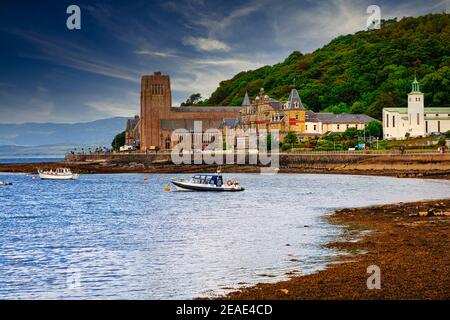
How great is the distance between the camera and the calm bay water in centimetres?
2514

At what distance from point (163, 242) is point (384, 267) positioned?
1396cm

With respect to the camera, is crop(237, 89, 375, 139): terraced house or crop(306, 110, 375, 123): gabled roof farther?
crop(306, 110, 375, 123): gabled roof

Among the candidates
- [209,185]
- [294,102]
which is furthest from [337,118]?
[209,185]

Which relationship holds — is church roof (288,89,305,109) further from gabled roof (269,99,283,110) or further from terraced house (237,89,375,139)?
gabled roof (269,99,283,110)

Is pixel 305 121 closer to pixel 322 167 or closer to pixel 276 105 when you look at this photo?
pixel 276 105

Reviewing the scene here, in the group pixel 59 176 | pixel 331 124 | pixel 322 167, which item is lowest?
pixel 59 176

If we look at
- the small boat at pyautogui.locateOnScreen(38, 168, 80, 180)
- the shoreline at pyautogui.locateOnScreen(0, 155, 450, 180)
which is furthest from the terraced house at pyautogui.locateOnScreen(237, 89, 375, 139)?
the small boat at pyautogui.locateOnScreen(38, 168, 80, 180)

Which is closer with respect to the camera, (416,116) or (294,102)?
(416,116)

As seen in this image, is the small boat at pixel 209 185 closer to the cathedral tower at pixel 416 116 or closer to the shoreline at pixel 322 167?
the shoreline at pixel 322 167

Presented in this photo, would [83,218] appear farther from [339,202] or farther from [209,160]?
[209,160]

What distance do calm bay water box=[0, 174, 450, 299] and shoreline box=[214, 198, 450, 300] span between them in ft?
4.10

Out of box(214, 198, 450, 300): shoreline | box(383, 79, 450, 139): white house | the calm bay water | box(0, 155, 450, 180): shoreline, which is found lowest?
the calm bay water

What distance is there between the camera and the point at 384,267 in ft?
83.1
